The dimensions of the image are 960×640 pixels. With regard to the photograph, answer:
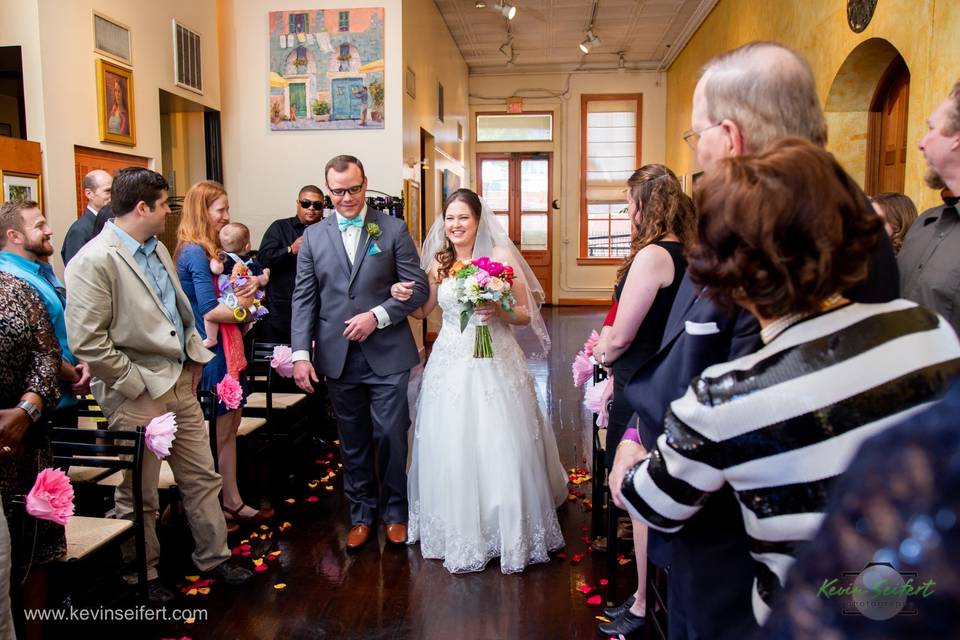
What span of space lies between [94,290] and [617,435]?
2.01 m

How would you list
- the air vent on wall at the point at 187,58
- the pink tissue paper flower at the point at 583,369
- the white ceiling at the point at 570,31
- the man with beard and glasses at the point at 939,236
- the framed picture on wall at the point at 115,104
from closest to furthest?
1. the man with beard and glasses at the point at 939,236
2. the pink tissue paper flower at the point at 583,369
3. the framed picture on wall at the point at 115,104
4. the air vent on wall at the point at 187,58
5. the white ceiling at the point at 570,31

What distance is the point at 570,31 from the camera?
11805 mm

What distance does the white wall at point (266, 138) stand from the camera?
24.6ft

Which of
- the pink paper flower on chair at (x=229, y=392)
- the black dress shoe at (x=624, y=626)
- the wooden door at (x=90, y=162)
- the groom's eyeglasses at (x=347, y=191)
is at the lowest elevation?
the black dress shoe at (x=624, y=626)

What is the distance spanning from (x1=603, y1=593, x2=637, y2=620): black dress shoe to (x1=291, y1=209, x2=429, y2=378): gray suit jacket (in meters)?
1.46

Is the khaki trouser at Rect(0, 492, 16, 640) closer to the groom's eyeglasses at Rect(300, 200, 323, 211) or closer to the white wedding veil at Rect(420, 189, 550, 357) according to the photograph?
the white wedding veil at Rect(420, 189, 550, 357)

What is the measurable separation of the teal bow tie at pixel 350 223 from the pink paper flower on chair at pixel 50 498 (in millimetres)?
1771

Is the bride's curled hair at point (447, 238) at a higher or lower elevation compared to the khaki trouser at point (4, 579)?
higher

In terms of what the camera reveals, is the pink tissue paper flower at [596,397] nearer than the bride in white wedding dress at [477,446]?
Yes

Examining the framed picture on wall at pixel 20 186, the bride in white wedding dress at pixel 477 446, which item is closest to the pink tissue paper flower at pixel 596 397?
the bride in white wedding dress at pixel 477 446

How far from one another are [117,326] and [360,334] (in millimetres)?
1058

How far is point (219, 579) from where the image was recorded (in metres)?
3.09

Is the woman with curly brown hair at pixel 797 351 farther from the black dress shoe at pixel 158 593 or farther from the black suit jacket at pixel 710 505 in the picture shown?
the black dress shoe at pixel 158 593

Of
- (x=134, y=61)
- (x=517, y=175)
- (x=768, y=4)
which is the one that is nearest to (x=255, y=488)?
(x=134, y=61)
